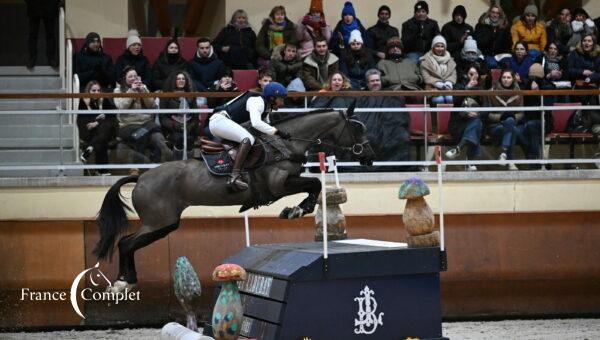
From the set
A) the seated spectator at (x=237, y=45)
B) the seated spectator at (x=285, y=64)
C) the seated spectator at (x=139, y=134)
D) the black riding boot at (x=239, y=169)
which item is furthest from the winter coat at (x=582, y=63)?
the black riding boot at (x=239, y=169)

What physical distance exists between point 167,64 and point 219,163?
3761mm

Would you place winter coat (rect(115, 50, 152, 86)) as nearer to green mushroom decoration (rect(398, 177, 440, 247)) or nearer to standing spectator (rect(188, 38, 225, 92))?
standing spectator (rect(188, 38, 225, 92))

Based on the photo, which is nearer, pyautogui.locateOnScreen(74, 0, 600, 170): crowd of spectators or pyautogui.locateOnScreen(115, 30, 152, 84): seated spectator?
pyautogui.locateOnScreen(74, 0, 600, 170): crowd of spectators

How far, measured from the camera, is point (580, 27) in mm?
14883

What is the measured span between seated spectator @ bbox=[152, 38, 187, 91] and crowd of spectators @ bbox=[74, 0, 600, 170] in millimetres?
12

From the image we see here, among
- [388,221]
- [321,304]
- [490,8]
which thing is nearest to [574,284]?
[388,221]

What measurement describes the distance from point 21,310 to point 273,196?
407 cm

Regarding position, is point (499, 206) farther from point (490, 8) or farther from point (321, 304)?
point (321, 304)

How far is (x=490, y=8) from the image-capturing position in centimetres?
1523

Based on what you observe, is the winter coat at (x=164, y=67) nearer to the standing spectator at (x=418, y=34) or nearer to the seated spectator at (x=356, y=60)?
the seated spectator at (x=356, y=60)

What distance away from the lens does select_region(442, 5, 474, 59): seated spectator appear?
14523 mm

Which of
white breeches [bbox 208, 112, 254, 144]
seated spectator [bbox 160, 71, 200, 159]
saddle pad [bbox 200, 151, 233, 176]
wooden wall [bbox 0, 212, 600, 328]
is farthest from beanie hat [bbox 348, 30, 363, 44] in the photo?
saddle pad [bbox 200, 151, 233, 176]

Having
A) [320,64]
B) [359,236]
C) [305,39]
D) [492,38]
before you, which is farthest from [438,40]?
[359,236]

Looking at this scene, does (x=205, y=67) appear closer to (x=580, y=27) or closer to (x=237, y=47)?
(x=237, y=47)
